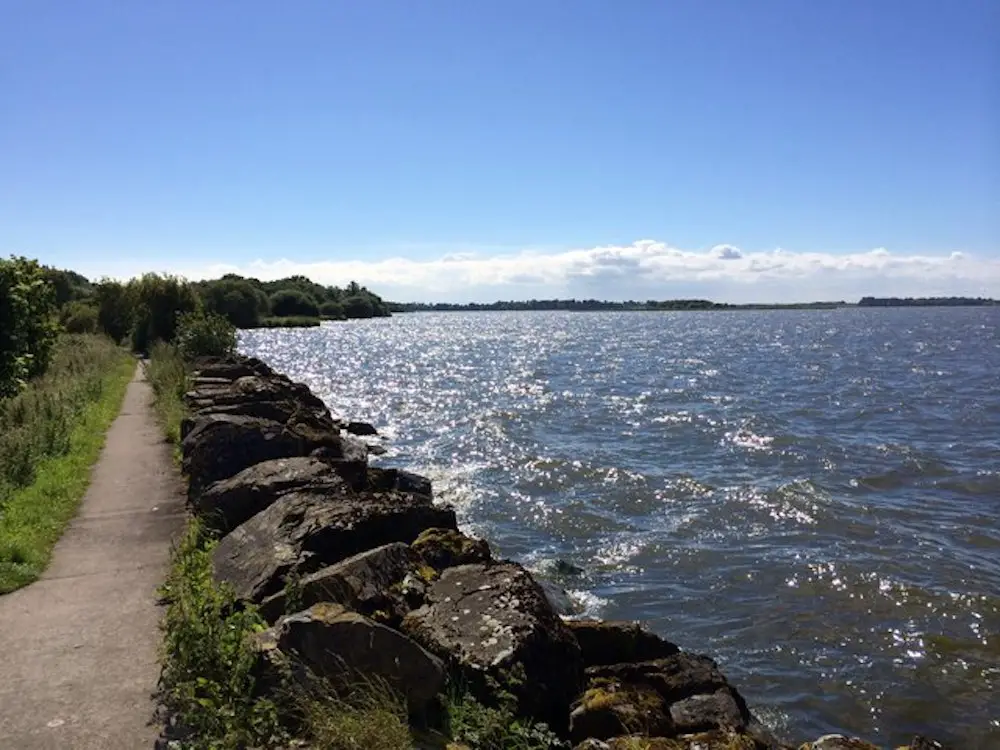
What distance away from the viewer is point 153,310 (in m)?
42.1

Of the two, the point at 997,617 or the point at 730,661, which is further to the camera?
the point at 997,617

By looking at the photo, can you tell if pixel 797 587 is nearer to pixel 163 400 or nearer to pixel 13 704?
pixel 13 704

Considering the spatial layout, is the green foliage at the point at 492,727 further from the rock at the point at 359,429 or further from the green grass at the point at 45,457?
the rock at the point at 359,429

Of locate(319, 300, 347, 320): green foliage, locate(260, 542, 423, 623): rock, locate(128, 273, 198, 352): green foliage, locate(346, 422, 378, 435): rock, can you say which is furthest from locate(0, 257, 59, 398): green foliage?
locate(319, 300, 347, 320): green foliage

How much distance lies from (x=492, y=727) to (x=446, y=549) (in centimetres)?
306

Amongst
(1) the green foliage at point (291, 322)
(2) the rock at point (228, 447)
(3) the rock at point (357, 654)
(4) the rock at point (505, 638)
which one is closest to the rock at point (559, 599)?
(4) the rock at point (505, 638)

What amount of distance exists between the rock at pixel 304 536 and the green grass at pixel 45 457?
237 centimetres

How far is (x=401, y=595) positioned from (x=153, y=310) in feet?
128

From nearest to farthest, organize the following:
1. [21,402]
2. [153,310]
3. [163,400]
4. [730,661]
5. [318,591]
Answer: [318,591]
[730,661]
[21,402]
[163,400]
[153,310]

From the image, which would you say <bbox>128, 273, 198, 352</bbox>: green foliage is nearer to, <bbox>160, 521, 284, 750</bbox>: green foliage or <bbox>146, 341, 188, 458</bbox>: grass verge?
<bbox>146, 341, 188, 458</bbox>: grass verge

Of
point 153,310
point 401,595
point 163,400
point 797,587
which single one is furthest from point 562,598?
point 153,310

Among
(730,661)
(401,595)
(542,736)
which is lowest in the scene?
(730,661)

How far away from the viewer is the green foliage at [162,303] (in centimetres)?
4166

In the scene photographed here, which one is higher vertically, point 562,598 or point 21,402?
point 21,402
